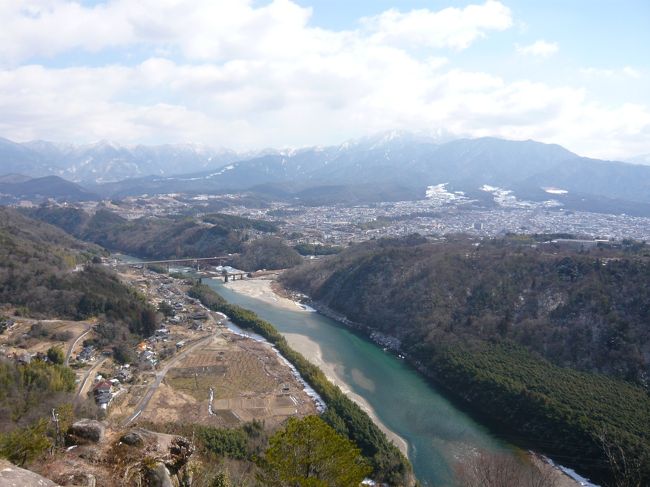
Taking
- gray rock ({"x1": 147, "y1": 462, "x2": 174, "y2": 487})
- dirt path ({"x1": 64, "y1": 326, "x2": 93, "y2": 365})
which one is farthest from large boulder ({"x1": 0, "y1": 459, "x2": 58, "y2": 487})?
dirt path ({"x1": 64, "y1": 326, "x2": 93, "y2": 365})

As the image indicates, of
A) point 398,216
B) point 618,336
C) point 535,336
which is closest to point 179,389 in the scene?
point 535,336

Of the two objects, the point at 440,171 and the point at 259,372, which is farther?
the point at 440,171

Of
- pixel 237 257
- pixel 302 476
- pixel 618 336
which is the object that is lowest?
pixel 237 257

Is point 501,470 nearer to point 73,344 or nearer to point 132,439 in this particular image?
point 132,439

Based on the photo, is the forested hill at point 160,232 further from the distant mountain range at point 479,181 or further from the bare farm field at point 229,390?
the distant mountain range at point 479,181

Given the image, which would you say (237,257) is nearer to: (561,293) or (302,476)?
(561,293)

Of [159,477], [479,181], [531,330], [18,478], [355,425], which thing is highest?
[18,478]

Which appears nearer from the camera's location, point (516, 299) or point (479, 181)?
point (516, 299)

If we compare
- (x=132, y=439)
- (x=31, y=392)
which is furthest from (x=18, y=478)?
(x=31, y=392)
